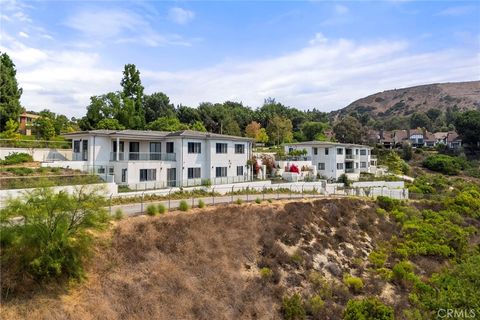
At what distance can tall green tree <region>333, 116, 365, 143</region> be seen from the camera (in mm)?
87000

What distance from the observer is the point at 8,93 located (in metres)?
45.3

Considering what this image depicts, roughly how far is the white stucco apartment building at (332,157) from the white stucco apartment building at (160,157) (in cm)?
1710

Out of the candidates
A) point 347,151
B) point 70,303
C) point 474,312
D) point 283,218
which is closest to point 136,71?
point 347,151

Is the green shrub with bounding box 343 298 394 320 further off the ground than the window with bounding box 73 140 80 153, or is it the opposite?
A: the window with bounding box 73 140 80 153

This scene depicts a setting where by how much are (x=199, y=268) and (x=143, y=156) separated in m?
18.0

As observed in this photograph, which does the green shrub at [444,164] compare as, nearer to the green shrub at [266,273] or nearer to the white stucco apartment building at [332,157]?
the white stucco apartment building at [332,157]

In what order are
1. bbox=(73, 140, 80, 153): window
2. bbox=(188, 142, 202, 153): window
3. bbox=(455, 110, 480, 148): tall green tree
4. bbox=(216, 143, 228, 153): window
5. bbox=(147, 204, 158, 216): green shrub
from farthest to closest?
bbox=(455, 110, 480, 148): tall green tree, bbox=(216, 143, 228, 153): window, bbox=(188, 142, 202, 153): window, bbox=(73, 140, 80, 153): window, bbox=(147, 204, 158, 216): green shrub

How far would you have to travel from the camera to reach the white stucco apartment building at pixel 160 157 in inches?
1347

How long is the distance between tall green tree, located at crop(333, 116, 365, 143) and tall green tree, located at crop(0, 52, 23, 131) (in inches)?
2673

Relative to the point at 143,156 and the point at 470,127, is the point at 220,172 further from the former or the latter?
the point at 470,127

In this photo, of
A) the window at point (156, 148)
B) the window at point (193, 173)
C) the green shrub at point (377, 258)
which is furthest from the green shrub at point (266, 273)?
the window at point (156, 148)
